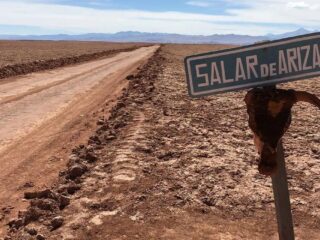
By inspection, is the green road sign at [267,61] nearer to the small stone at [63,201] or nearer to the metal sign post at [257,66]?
the metal sign post at [257,66]

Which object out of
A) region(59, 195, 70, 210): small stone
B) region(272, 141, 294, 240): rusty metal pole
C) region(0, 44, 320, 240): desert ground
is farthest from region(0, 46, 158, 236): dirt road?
region(272, 141, 294, 240): rusty metal pole

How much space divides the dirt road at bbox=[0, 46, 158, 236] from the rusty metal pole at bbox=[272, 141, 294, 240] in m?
3.67

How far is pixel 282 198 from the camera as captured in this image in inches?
107

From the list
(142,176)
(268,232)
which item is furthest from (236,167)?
(268,232)

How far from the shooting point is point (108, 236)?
4496 millimetres

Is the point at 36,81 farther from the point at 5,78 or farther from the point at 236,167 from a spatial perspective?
the point at 236,167

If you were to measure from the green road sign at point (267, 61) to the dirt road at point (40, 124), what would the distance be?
3.77 meters

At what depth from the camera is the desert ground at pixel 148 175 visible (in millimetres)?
4824

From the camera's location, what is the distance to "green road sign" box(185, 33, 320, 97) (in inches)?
101

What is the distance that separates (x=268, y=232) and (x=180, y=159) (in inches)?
102

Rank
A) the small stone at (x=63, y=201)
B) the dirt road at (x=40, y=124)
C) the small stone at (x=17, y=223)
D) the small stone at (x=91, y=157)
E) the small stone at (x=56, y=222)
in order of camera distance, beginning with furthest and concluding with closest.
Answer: the small stone at (x=91, y=157), the dirt road at (x=40, y=124), the small stone at (x=63, y=201), the small stone at (x=17, y=223), the small stone at (x=56, y=222)

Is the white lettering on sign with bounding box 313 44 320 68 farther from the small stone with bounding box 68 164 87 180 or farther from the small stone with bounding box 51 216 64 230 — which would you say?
the small stone with bounding box 68 164 87 180

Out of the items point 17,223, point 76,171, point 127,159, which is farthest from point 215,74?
point 127,159

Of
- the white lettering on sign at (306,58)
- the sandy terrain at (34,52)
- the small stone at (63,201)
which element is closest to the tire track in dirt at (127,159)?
the small stone at (63,201)
